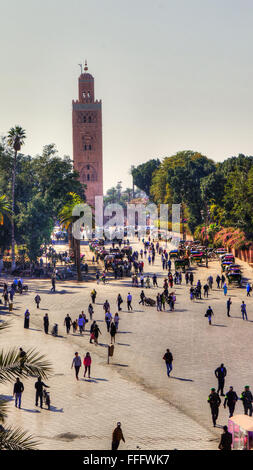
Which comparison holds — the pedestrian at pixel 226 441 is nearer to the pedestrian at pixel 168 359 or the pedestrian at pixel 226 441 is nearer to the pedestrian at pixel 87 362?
the pedestrian at pixel 168 359

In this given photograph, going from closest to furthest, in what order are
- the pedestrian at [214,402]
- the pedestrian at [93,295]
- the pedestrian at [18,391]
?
the pedestrian at [214,402]
the pedestrian at [18,391]
the pedestrian at [93,295]

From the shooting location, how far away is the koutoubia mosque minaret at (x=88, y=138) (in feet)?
406

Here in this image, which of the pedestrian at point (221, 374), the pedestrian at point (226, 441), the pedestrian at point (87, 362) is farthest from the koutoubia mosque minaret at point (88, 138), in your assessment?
the pedestrian at point (226, 441)

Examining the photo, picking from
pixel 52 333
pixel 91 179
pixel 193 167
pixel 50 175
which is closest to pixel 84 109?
pixel 91 179

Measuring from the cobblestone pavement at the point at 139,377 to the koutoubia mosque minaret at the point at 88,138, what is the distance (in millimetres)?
87895

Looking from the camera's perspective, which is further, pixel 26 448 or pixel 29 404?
pixel 29 404

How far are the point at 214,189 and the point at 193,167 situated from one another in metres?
14.8

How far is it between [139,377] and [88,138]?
355 feet

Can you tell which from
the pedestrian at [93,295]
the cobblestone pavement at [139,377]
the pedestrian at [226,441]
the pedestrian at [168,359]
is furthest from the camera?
the pedestrian at [93,295]

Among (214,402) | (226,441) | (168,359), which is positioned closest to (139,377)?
(168,359)

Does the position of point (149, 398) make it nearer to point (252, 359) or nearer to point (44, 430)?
point (44, 430)

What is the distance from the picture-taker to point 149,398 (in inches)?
735

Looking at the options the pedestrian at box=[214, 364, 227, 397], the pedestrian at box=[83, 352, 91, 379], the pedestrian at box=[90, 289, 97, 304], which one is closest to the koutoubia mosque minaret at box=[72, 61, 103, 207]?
the pedestrian at box=[90, 289, 97, 304]
